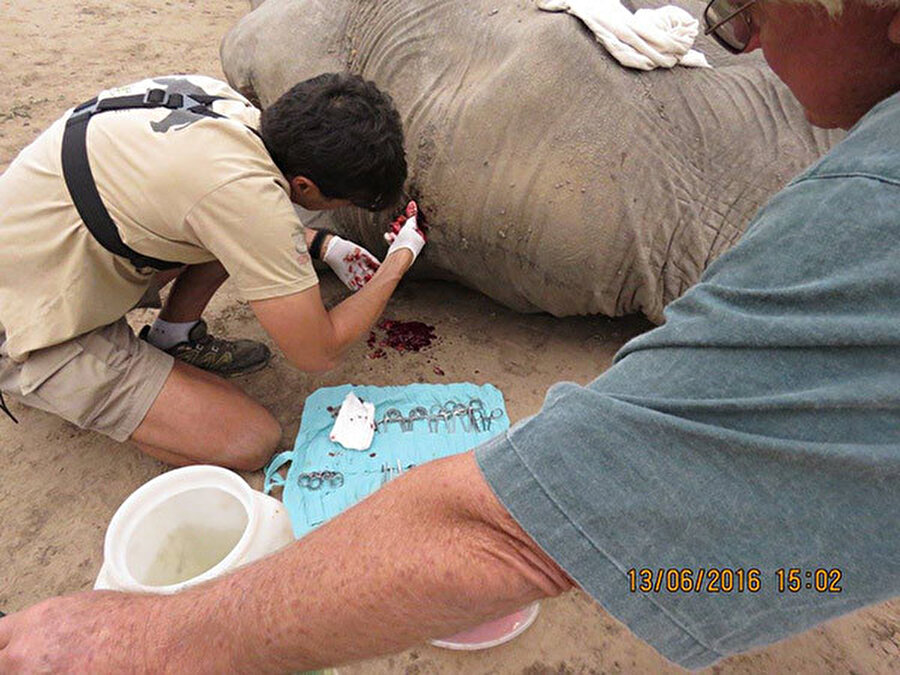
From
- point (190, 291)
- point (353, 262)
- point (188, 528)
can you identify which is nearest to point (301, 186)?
point (353, 262)

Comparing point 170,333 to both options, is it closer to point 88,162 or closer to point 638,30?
point 88,162

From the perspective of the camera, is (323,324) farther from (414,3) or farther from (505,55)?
(414,3)

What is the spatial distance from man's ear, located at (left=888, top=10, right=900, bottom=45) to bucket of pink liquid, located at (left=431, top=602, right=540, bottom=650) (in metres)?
1.32

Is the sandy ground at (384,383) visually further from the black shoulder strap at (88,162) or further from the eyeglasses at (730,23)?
the eyeglasses at (730,23)

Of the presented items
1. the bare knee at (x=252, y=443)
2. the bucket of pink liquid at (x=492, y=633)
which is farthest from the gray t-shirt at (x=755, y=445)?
the bare knee at (x=252, y=443)

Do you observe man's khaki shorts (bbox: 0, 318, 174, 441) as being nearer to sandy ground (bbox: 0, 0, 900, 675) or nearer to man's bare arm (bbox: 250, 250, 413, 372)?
sandy ground (bbox: 0, 0, 900, 675)

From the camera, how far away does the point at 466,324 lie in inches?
105

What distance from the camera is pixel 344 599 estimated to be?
82 cm

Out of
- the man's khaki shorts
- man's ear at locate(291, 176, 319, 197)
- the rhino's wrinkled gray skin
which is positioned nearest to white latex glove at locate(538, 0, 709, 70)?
the rhino's wrinkled gray skin

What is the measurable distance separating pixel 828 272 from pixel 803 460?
185mm

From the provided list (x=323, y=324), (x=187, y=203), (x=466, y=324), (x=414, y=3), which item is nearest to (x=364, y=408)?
(x=323, y=324)

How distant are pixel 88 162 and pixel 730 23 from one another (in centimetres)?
164

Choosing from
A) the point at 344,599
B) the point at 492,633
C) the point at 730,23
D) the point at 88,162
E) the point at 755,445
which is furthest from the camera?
the point at 88,162
